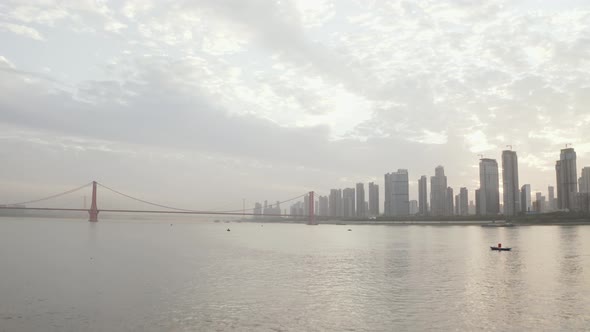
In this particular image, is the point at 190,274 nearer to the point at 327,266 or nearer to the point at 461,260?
the point at 327,266

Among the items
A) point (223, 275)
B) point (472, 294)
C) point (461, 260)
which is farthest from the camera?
point (461, 260)

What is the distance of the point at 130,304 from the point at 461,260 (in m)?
28.2

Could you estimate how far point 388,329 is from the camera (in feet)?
48.4

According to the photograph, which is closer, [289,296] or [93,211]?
[289,296]

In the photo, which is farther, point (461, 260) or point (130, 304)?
point (461, 260)

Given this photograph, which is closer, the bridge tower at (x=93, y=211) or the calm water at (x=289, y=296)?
the calm water at (x=289, y=296)

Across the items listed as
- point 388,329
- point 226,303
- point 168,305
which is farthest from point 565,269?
point 168,305

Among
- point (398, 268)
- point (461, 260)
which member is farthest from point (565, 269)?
point (398, 268)

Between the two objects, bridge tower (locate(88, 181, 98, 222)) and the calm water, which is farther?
bridge tower (locate(88, 181, 98, 222))

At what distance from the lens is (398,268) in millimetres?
30625

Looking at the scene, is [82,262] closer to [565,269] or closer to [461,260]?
[461,260]

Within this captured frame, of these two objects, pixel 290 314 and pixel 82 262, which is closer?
pixel 290 314

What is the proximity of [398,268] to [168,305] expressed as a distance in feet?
58.1

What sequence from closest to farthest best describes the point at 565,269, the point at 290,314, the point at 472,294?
1. the point at 290,314
2. the point at 472,294
3. the point at 565,269
